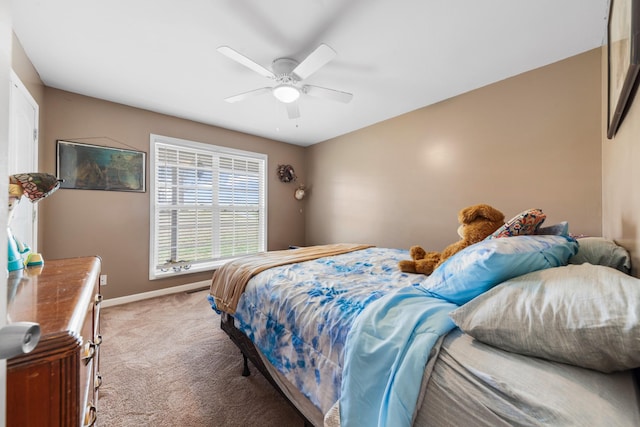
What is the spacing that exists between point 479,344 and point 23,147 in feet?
11.1

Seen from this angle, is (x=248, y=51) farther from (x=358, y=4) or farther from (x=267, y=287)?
(x=267, y=287)

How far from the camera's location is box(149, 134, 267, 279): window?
3.34 metres

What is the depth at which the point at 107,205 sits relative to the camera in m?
2.93

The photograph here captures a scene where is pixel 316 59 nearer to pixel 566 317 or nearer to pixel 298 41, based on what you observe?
pixel 298 41

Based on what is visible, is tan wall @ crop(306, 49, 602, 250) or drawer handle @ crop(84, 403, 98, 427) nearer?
drawer handle @ crop(84, 403, 98, 427)

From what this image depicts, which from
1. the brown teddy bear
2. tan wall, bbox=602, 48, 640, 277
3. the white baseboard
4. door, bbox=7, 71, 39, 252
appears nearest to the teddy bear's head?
the brown teddy bear

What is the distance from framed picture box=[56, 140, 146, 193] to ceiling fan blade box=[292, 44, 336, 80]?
2.53 m

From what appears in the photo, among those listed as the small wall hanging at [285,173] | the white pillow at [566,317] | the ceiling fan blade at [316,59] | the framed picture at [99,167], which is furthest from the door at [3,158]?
the small wall hanging at [285,173]

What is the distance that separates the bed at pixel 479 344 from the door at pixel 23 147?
2.24 metres

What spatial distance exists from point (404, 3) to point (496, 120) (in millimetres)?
1680

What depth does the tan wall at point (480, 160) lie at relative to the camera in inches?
83.0

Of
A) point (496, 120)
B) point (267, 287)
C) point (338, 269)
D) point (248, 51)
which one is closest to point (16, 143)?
point (248, 51)

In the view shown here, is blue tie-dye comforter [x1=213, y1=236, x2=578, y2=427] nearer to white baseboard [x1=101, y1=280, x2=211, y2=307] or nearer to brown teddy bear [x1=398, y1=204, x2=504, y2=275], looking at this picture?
brown teddy bear [x1=398, y1=204, x2=504, y2=275]

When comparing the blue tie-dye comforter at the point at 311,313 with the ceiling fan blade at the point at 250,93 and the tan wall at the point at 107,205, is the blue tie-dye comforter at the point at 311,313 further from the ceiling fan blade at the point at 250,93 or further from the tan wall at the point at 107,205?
the tan wall at the point at 107,205
